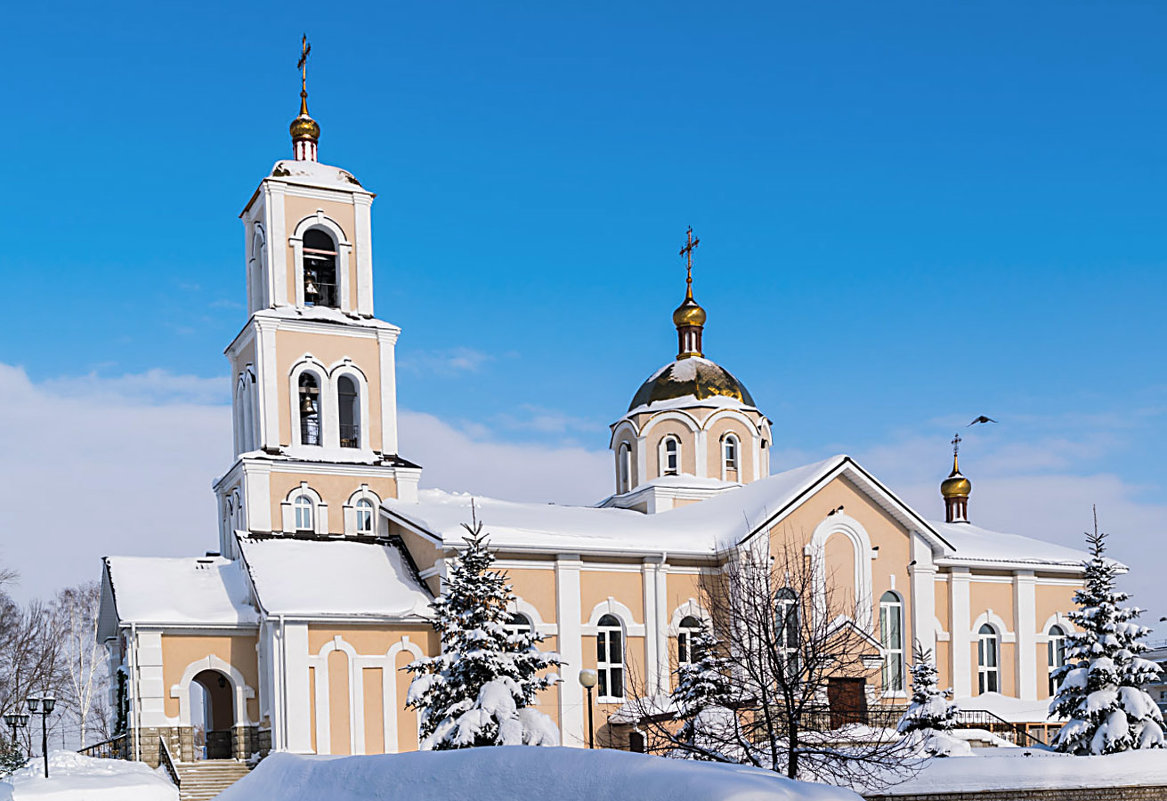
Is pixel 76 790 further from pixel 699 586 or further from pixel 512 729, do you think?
pixel 699 586

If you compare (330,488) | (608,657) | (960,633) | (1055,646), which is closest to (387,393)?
(330,488)

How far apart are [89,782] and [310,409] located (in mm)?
10413

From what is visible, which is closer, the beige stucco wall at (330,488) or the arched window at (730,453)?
the beige stucco wall at (330,488)

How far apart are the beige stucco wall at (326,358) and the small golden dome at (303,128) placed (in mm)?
5387

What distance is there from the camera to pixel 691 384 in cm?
3569

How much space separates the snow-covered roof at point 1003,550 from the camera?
3141 cm

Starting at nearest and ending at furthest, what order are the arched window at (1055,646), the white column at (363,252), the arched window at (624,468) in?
the white column at (363,252), the arched window at (1055,646), the arched window at (624,468)

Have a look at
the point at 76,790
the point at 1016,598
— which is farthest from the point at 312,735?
the point at 1016,598

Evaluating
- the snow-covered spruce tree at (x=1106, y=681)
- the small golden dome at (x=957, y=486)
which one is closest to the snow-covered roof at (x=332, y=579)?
the snow-covered spruce tree at (x=1106, y=681)

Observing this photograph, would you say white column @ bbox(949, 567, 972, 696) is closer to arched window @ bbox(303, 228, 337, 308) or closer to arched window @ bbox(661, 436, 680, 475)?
arched window @ bbox(661, 436, 680, 475)

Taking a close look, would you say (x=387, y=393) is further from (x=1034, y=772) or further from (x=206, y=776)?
(x=1034, y=772)

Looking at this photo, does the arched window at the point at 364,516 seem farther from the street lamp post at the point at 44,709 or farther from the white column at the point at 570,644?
the street lamp post at the point at 44,709

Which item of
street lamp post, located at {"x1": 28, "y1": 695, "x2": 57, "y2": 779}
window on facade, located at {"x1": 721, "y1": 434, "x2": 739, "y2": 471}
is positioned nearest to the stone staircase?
street lamp post, located at {"x1": 28, "y1": 695, "x2": 57, "y2": 779}

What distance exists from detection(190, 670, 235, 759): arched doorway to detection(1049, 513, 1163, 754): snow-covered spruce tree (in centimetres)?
1589
